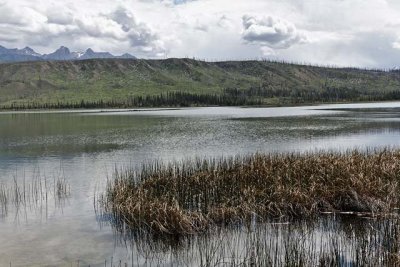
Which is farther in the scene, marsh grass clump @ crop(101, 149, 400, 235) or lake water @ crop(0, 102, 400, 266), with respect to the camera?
marsh grass clump @ crop(101, 149, 400, 235)

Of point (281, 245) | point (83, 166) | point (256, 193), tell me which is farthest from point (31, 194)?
point (281, 245)

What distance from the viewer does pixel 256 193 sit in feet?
71.1

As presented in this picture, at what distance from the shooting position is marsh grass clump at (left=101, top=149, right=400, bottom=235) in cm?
1947

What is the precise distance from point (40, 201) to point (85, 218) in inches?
215

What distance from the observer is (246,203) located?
20.7m

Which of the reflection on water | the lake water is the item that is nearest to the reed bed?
the lake water

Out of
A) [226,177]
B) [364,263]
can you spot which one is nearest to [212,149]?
[226,177]

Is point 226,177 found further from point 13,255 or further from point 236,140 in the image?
point 236,140

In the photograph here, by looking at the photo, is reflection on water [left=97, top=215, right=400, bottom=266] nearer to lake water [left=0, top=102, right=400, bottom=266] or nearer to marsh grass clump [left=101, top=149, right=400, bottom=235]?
marsh grass clump [left=101, top=149, right=400, bottom=235]

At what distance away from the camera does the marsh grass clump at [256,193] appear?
63.9 ft

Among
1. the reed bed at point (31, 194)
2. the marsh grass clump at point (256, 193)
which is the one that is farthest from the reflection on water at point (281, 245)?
the reed bed at point (31, 194)

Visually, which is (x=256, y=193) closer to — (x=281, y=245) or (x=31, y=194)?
(x=281, y=245)

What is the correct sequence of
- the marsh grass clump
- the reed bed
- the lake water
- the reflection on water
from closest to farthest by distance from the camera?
1. the reflection on water
2. the lake water
3. the marsh grass clump
4. the reed bed

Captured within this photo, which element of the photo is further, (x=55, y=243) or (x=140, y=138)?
(x=140, y=138)
